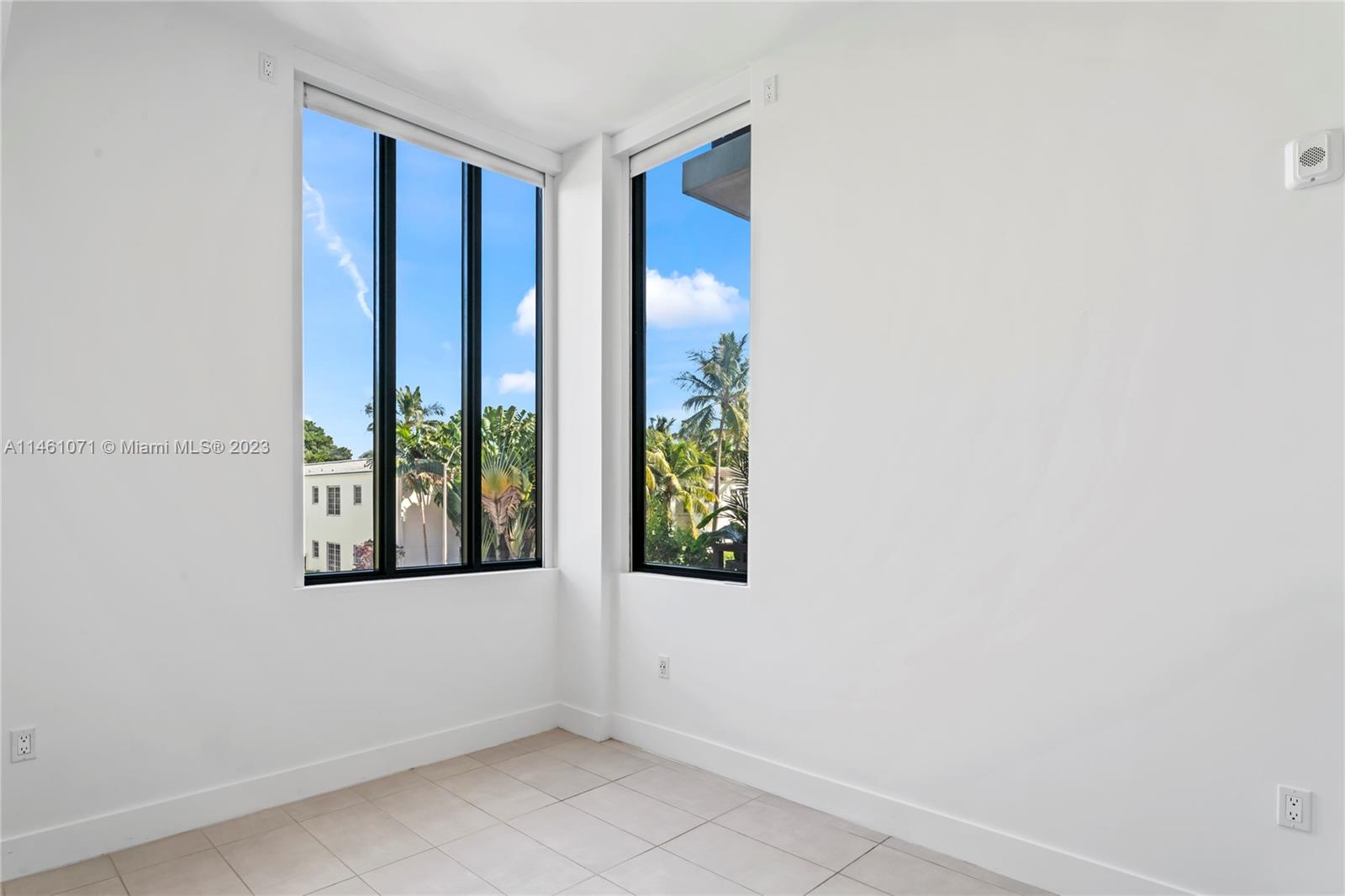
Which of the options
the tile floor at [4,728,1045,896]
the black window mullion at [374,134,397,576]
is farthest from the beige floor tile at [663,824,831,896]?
the black window mullion at [374,134,397,576]

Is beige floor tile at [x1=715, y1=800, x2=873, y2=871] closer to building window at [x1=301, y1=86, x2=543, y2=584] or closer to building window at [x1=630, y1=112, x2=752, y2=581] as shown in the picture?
building window at [x1=630, y1=112, x2=752, y2=581]

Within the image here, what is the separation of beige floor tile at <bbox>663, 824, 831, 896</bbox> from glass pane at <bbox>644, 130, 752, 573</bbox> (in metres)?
1.08

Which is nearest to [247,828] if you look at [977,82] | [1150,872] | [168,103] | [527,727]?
[527,727]

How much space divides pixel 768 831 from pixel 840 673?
1.96 ft

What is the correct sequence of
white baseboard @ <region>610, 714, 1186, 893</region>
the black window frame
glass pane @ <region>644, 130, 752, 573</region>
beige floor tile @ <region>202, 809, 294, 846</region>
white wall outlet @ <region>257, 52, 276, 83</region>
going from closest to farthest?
white baseboard @ <region>610, 714, 1186, 893</region>, beige floor tile @ <region>202, 809, 294, 846</region>, white wall outlet @ <region>257, 52, 276, 83</region>, glass pane @ <region>644, 130, 752, 573</region>, the black window frame

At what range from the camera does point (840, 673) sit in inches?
111

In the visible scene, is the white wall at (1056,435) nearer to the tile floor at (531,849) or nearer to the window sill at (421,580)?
the tile floor at (531,849)

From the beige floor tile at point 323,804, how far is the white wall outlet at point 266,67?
2.76 m

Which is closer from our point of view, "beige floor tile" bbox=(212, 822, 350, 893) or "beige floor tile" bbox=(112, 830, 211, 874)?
"beige floor tile" bbox=(212, 822, 350, 893)

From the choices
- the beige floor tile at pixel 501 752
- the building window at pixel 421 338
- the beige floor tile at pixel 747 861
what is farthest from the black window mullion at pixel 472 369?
the beige floor tile at pixel 747 861

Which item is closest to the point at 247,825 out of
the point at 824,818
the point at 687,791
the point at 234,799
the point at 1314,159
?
the point at 234,799

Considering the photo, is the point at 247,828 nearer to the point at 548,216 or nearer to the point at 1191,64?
the point at 548,216

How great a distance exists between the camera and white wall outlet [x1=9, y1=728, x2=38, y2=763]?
7.73ft

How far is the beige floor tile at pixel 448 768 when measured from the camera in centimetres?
322
